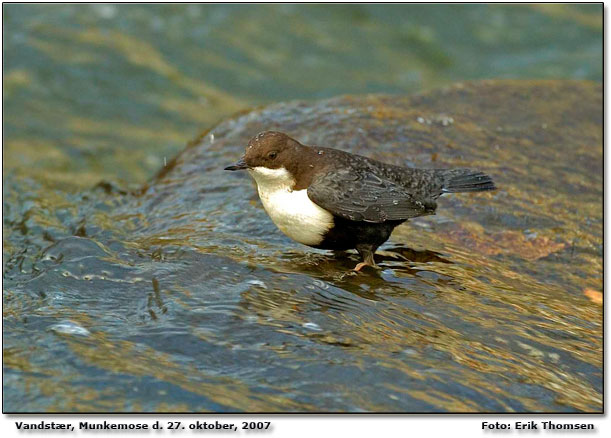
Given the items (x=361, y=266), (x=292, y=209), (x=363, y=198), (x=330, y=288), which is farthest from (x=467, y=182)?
(x=330, y=288)

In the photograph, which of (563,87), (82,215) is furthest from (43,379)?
(563,87)

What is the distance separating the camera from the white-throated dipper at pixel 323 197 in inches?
171

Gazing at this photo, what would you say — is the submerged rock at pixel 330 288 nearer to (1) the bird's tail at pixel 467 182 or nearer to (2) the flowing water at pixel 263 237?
(2) the flowing water at pixel 263 237

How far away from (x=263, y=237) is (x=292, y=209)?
68 centimetres

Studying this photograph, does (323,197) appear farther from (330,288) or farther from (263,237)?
(263,237)

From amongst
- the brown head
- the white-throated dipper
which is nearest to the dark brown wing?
the white-throated dipper

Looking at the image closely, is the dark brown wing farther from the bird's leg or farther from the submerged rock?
the submerged rock

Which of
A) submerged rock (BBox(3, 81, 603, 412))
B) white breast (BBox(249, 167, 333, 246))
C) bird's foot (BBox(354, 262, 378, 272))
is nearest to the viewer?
submerged rock (BBox(3, 81, 603, 412))

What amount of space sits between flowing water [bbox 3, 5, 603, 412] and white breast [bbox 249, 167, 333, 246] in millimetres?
192

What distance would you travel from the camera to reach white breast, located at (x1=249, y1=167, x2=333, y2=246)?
4320mm

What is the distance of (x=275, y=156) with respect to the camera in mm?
4375

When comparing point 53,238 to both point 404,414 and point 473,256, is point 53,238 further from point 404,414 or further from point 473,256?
point 404,414

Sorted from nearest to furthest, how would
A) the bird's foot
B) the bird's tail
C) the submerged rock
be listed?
the submerged rock → the bird's foot → the bird's tail

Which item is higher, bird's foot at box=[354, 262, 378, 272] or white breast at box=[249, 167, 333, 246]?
white breast at box=[249, 167, 333, 246]
